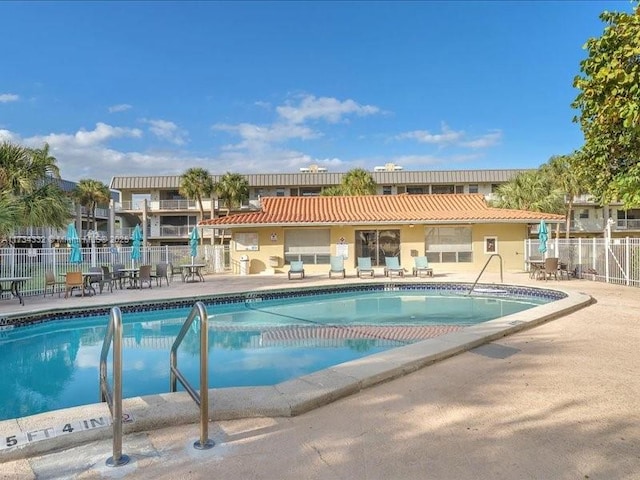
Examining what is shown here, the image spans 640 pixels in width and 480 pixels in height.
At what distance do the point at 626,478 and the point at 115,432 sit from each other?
141 inches

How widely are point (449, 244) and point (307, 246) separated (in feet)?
24.4

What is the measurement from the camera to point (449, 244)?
22.9 metres

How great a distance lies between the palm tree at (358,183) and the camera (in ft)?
112

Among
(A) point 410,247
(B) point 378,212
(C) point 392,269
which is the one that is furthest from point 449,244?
(C) point 392,269

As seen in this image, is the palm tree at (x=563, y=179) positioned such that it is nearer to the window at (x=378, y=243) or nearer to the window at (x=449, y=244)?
the window at (x=449, y=244)

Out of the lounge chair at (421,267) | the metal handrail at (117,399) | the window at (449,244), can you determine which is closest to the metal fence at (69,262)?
the lounge chair at (421,267)

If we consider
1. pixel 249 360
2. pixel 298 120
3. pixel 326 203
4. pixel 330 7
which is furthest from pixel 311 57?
pixel 249 360

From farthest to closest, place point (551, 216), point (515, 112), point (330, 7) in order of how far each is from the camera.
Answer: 1. point (515, 112)
2. point (551, 216)
3. point (330, 7)

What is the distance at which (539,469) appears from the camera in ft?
10.1

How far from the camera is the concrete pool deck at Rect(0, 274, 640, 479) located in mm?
3111

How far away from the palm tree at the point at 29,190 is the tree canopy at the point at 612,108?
15015 mm

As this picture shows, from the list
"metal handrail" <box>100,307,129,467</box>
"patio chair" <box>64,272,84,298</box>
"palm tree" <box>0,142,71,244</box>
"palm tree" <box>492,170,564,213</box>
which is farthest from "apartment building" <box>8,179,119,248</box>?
"palm tree" <box>492,170,564,213</box>

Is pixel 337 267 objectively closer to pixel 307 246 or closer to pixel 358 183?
pixel 307 246

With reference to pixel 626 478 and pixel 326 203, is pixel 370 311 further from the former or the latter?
pixel 326 203
